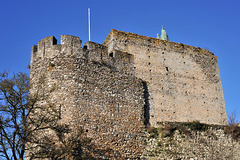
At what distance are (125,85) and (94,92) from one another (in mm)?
2303

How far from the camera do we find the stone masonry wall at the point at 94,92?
693 inches

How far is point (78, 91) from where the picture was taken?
1795cm

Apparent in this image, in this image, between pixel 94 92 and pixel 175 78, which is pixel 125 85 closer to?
pixel 94 92

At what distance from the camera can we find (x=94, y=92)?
1844 centimetres

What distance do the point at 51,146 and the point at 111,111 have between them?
13.3 ft

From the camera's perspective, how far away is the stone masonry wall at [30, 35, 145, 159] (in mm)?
17594

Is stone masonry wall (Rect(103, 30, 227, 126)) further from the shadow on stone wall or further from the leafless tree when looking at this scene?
the leafless tree

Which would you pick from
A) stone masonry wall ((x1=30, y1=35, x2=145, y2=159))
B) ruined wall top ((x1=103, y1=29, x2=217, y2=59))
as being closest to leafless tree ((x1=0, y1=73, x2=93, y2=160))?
stone masonry wall ((x1=30, y1=35, x2=145, y2=159))

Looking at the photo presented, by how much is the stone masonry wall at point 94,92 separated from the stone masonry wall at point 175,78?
6.75 ft

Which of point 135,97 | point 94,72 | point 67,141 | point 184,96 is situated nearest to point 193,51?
point 184,96

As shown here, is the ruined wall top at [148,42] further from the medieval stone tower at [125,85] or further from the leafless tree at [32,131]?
the leafless tree at [32,131]

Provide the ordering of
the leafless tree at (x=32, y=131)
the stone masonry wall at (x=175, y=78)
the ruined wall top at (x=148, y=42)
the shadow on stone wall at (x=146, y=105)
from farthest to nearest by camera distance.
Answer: the ruined wall top at (x=148, y=42) < the stone masonry wall at (x=175, y=78) < the shadow on stone wall at (x=146, y=105) < the leafless tree at (x=32, y=131)

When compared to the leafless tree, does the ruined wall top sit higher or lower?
higher

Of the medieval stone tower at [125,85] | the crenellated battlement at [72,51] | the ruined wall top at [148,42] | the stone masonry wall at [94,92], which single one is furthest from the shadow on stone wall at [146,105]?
the ruined wall top at [148,42]
